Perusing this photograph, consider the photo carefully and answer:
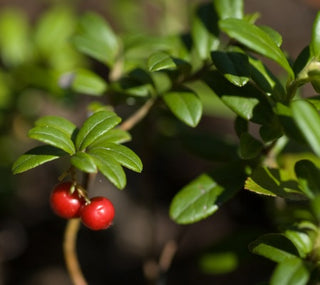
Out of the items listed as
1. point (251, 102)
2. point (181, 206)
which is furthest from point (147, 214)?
point (251, 102)

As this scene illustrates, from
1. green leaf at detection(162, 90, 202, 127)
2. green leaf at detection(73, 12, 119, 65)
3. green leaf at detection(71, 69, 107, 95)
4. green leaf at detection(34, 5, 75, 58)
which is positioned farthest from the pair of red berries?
green leaf at detection(34, 5, 75, 58)

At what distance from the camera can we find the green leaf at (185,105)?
1332mm

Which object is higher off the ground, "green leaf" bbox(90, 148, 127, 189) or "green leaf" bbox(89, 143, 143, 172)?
"green leaf" bbox(90, 148, 127, 189)

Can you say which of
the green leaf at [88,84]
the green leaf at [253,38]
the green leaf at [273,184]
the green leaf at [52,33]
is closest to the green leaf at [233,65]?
the green leaf at [253,38]

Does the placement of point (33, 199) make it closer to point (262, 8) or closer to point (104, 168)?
point (104, 168)

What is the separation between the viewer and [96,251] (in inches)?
108

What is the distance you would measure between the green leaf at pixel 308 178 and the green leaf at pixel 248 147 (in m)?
0.17

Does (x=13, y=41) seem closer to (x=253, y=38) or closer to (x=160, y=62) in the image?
(x=160, y=62)

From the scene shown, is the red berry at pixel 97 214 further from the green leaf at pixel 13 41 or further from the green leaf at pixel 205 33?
the green leaf at pixel 13 41

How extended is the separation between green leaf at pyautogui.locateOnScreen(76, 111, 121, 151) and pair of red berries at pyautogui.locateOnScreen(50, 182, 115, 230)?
147mm

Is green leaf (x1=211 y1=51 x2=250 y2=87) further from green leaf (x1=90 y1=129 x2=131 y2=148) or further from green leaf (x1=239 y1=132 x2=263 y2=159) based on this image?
green leaf (x1=90 y1=129 x2=131 y2=148)

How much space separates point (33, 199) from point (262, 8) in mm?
2310

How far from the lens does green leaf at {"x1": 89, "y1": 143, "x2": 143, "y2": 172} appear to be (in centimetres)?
116

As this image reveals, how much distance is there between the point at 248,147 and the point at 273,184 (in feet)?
0.40
